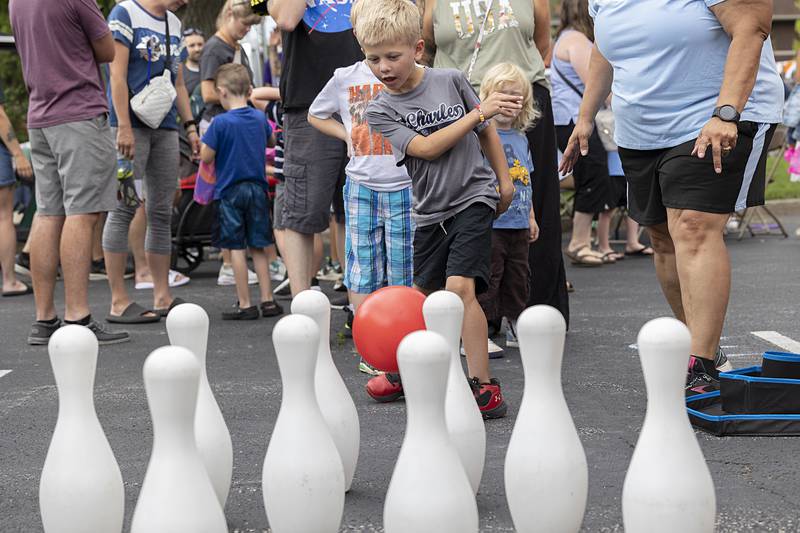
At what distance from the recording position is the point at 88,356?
2.60 m

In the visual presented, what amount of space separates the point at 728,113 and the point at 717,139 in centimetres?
10

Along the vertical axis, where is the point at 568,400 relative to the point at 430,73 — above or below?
below

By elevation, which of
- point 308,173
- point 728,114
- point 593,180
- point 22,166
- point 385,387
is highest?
point 728,114

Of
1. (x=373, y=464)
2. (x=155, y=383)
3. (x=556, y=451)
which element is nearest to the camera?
(x=155, y=383)

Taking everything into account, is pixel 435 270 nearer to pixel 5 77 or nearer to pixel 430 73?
pixel 430 73

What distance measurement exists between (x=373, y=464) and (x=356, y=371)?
5.16 ft

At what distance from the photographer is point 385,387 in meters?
4.37

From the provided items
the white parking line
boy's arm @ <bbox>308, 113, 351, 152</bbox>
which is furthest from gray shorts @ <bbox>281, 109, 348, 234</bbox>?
the white parking line

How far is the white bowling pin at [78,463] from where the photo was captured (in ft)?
8.19

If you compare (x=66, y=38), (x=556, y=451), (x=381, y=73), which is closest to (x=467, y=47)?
(x=381, y=73)

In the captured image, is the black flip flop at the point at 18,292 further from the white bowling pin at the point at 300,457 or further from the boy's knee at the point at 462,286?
the white bowling pin at the point at 300,457

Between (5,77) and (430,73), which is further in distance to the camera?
(5,77)

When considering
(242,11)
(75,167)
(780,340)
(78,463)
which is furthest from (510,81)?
(242,11)

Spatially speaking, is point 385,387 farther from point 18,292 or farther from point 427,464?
point 18,292
